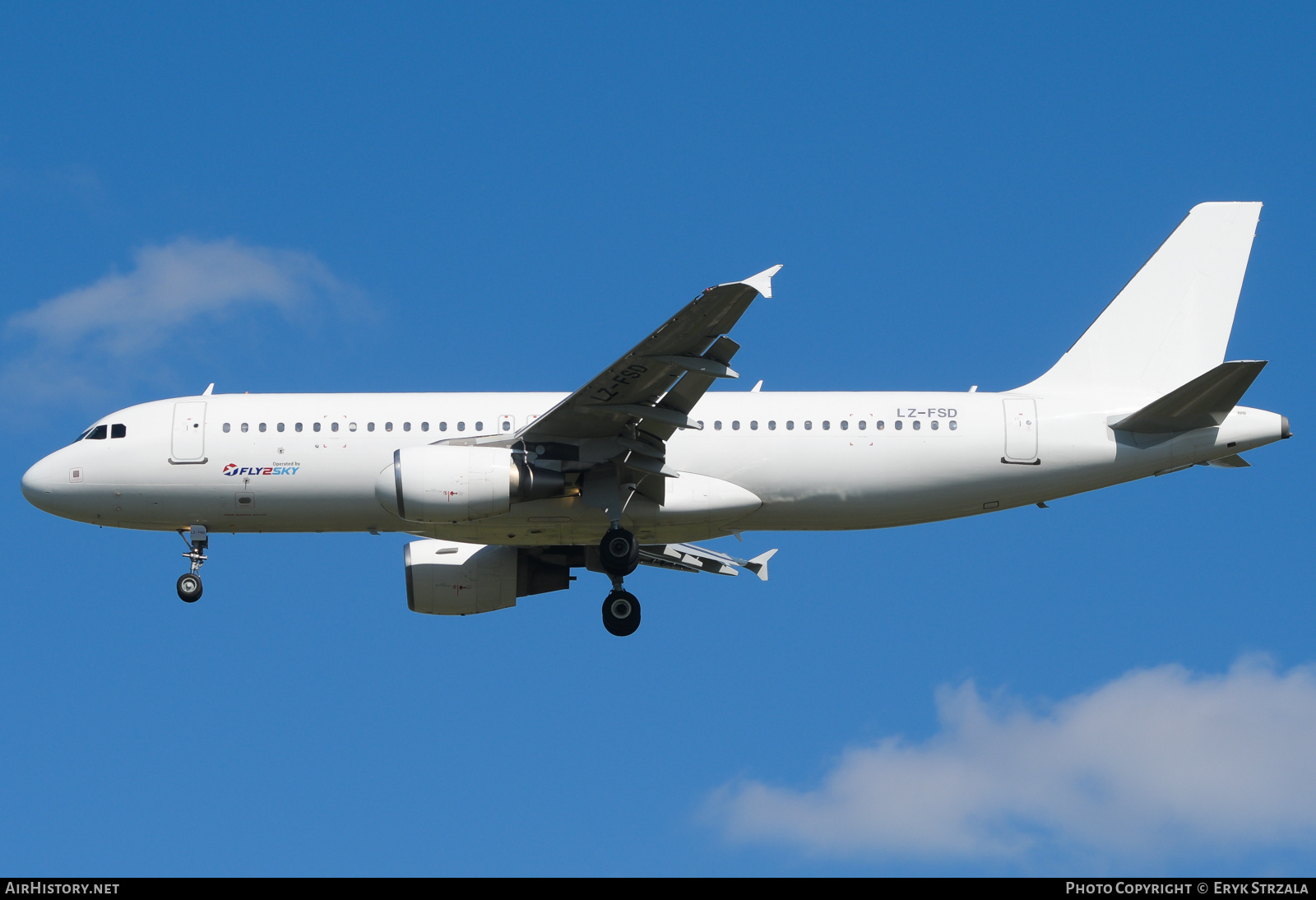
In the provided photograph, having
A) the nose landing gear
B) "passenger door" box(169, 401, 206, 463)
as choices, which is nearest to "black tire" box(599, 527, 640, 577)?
the nose landing gear

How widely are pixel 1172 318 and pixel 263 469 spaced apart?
1730 cm

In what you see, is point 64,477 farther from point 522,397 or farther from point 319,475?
point 522,397

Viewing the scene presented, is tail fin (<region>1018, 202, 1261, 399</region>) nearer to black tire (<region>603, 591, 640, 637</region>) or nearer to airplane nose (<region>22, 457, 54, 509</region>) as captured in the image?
black tire (<region>603, 591, 640, 637</region>)

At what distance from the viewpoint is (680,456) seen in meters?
26.5

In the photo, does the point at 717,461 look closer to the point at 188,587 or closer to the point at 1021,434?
the point at 1021,434

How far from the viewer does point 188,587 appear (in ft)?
90.4

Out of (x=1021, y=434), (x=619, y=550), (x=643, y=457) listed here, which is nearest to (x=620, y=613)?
(x=619, y=550)

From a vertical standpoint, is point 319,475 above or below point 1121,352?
below

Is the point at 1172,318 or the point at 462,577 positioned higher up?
the point at 1172,318

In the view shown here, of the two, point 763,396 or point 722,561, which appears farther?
point 722,561
